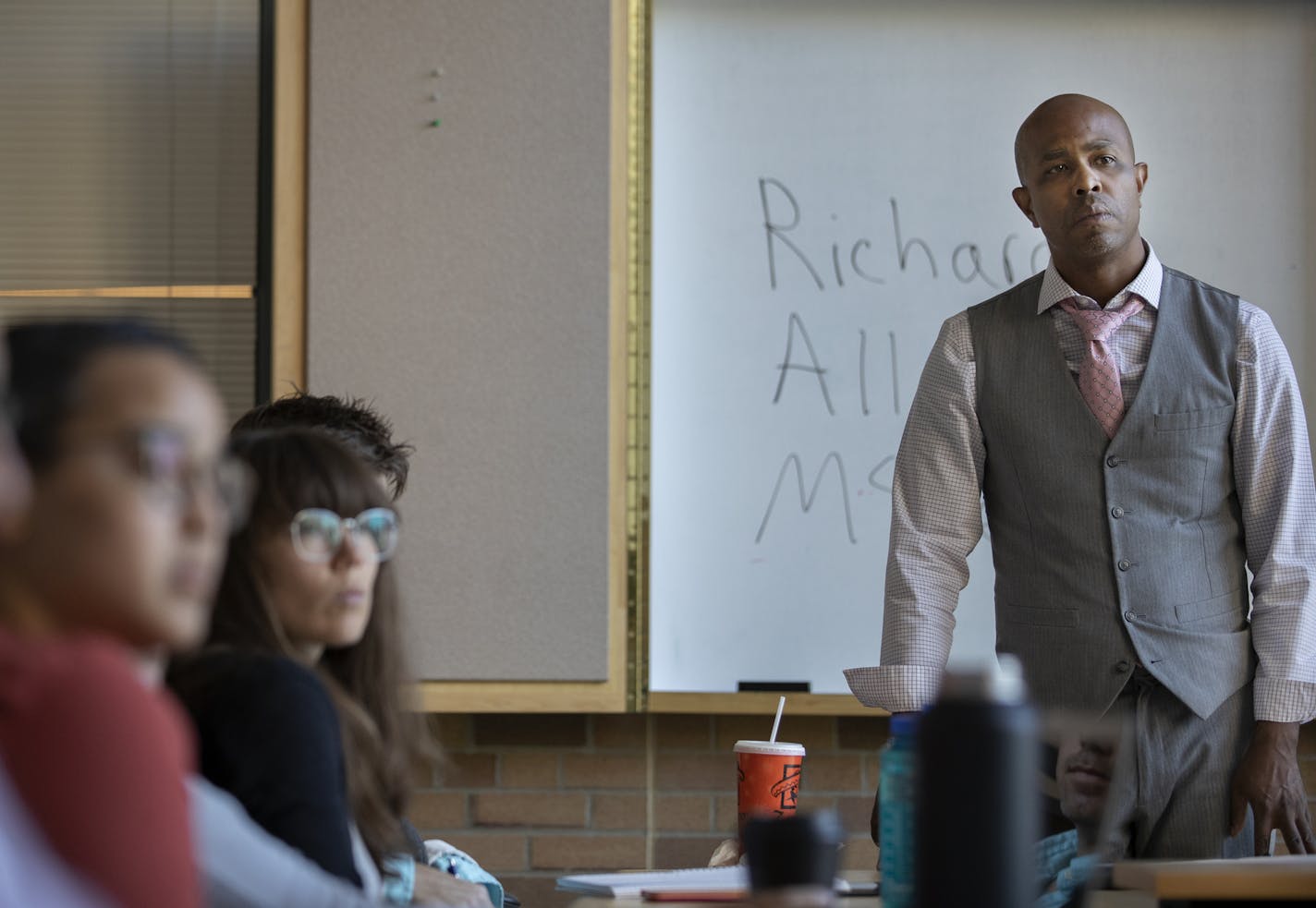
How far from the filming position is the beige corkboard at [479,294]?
9.70 feet

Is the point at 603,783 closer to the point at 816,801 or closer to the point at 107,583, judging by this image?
the point at 816,801

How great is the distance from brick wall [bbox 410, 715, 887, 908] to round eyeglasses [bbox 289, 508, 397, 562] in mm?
1673

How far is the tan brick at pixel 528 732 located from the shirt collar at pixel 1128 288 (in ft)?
4.20

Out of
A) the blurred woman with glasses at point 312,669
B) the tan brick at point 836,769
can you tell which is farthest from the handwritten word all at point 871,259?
the blurred woman with glasses at point 312,669

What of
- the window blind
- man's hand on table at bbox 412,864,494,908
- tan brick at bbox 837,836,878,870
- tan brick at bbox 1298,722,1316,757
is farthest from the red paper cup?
the window blind

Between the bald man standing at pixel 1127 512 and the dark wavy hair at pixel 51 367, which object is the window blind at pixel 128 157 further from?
the dark wavy hair at pixel 51 367

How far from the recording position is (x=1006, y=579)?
227 cm

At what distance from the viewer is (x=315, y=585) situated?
4.62 feet

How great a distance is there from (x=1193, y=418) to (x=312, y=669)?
4.46 feet

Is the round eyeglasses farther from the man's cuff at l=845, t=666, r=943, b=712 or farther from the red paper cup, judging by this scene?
the man's cuff at l=845, t=666, r=943, b=712

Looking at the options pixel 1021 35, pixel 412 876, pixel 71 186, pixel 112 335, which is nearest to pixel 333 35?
pixel 71 186

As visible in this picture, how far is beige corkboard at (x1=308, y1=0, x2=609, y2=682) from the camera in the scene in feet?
9.70

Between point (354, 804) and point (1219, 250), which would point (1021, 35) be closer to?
point (1219, 250)

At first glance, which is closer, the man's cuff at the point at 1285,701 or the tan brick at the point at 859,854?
the tan brick at the point at 859,854
